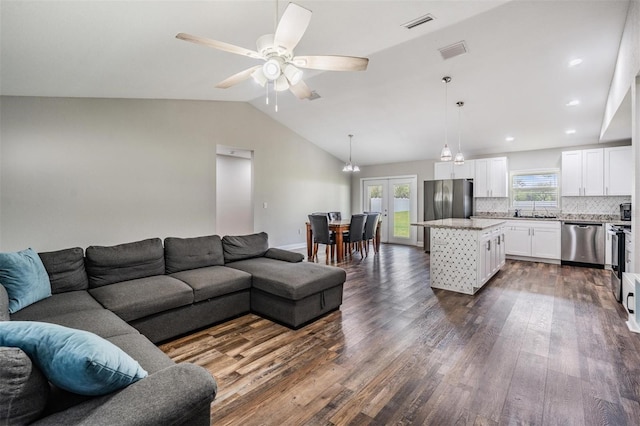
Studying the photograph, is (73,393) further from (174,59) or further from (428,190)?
(428,190)

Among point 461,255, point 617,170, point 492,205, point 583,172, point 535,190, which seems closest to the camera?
point 461,255

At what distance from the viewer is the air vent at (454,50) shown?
3.54 metres

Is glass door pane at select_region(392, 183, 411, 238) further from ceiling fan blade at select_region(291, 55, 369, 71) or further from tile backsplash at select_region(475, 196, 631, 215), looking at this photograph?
ceiling fan blade at select_region(291, 55, 369, 71)

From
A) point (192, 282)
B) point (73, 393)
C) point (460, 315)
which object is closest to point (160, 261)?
point (192, 282)

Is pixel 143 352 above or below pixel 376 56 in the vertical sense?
below

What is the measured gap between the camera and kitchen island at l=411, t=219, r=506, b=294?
3818 millimetres

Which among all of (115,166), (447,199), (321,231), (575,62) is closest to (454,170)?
(447,199)

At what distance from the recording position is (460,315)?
10.4 ft

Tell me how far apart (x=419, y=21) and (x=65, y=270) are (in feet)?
13.4

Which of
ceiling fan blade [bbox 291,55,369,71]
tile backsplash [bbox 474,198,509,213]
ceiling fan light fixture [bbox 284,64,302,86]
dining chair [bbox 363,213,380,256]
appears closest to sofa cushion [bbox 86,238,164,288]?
ceiling fan light fixture [bbox 284,64,302,86]

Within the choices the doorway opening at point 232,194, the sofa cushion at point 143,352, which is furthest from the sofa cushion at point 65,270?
the doorway opening at point 232,194

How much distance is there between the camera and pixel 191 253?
3297mm

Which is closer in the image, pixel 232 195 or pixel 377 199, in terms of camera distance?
pixel 232 195

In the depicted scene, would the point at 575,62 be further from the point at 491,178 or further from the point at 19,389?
the point at 19,389
